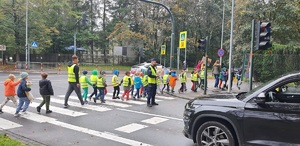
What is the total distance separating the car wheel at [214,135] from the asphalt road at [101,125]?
0.86m

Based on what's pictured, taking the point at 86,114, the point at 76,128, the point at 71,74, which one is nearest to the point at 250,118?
the point at 76,128

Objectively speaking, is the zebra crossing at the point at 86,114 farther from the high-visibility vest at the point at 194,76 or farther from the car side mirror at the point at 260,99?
the high-visibility vest at the point at 194,76

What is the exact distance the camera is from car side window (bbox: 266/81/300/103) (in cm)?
442

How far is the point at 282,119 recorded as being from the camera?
13.6 ft

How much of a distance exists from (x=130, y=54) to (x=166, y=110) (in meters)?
38.7

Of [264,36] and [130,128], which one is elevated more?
[264,36]

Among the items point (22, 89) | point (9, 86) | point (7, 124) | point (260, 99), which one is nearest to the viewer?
point (260, 99)

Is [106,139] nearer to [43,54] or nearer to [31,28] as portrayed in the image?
[31,28]

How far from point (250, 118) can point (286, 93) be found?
130cm

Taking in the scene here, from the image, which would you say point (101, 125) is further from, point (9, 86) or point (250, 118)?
point (250, 118)

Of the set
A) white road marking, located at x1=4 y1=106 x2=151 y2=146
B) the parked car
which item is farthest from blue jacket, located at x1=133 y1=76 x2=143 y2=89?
the parked car

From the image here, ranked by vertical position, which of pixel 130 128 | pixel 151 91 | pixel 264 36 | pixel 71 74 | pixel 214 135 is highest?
pixel 264 36

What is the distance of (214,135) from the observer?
489 cm

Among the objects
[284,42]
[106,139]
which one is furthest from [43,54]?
[106,139]
